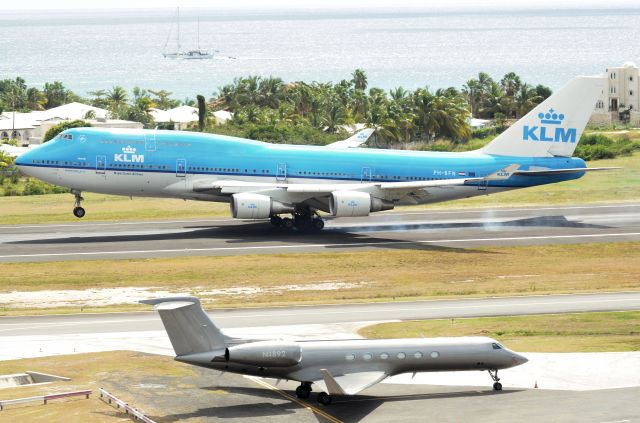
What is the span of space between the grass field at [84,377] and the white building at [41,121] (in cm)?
8617

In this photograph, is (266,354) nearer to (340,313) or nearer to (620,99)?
(340,313)

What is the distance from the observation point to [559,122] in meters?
77.6

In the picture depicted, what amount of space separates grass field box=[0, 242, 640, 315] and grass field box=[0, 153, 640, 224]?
1895cm

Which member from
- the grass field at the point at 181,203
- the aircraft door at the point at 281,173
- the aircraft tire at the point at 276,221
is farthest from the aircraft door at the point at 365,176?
the grass field at the point at 181,203

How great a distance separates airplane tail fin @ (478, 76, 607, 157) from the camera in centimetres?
7750

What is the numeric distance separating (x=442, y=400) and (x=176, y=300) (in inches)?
395

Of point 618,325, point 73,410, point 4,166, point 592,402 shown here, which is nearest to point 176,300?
point 73,410

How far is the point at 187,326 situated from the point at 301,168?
38.1 m

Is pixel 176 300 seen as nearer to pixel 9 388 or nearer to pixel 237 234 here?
pixel 9 388

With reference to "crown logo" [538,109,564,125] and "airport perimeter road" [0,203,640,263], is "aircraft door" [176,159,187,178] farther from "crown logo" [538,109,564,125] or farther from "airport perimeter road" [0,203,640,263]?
"crown logo" [538,109,564,125]

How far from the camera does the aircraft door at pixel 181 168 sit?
7238 cm

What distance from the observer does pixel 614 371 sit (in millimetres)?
42812

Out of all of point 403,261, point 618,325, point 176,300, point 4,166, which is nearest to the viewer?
point 176,300

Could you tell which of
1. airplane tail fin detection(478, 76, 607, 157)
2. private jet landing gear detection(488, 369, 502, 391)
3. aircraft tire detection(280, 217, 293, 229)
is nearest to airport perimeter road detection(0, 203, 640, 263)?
aircraft tire detection(280, 217, 293, 229)
